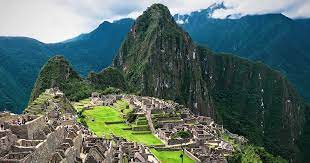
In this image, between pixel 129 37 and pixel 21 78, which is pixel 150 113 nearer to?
pixel 21 78

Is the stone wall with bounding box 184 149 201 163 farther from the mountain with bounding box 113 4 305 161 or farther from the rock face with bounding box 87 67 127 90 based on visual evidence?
the mountain with bounding box 113 4 305 161

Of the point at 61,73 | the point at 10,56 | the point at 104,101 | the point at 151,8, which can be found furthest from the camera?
the point at 151,8

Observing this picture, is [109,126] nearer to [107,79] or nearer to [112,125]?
[112,125]

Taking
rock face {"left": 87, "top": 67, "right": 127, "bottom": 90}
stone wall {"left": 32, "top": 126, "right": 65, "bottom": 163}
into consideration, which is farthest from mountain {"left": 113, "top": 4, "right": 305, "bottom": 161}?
stone wall {"left": 32, "top": 126, "right": 65, "bottom": 163}

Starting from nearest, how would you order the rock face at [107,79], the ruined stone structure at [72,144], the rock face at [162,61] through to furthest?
the ruined stone structure at [72,144]
the rock face at [107,79]
the rock face at [162,61]

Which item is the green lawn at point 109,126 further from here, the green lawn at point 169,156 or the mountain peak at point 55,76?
the mountain peak at point 55,76

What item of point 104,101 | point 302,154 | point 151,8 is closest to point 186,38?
point 151,8

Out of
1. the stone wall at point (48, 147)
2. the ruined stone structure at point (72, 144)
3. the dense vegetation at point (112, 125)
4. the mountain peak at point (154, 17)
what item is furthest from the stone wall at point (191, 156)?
the mountain peak at point (154, 17)
